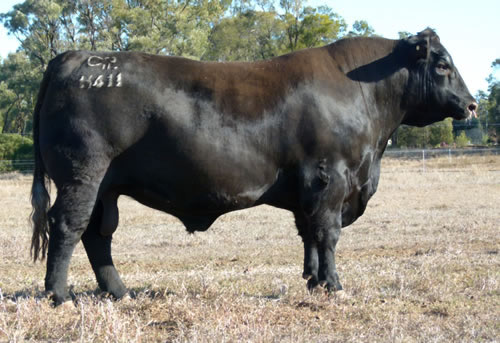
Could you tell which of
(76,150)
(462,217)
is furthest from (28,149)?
(76,150)

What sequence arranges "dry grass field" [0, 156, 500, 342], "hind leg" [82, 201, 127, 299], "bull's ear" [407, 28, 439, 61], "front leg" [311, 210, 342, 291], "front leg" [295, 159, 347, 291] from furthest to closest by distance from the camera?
"bull's ear" [407, 28, 439, 61]
"hind leg" [82, 201, 127, 299]
"front leg" [311, 210, 342, 291]
"front leg" [295, 159, 347, 291]
"dry grass field" [0, 156, 500, 342]

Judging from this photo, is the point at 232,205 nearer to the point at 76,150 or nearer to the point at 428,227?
the point at 76,150

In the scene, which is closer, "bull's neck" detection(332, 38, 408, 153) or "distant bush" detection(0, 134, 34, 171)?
"bull's neck" detection(332, 38, 408, 153)

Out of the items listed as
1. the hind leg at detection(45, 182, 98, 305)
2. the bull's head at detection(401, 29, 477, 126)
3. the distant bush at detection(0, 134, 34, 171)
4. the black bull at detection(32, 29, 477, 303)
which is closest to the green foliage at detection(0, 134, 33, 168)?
the distant bush at detection(0, 134, 34, 171)

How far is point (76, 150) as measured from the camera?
210 inches

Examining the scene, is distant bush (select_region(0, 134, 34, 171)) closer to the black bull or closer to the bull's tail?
the bull's tail

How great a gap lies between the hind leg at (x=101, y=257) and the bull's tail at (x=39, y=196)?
417mm

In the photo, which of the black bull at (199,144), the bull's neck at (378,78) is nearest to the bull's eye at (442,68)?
the bull's neck at (378,78)

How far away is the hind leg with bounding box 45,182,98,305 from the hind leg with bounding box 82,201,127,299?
0.60 meters

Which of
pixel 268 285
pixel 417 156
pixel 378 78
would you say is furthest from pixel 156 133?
pixel 417 156

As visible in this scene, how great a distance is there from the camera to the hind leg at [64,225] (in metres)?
5.39

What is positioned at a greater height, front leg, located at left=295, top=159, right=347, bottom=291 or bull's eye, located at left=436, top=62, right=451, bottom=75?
bull's eye, located at left=436, top=62, right=451, bottom=75

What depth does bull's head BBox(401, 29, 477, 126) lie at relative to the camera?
636 cm

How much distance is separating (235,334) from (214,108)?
78.6 inches
